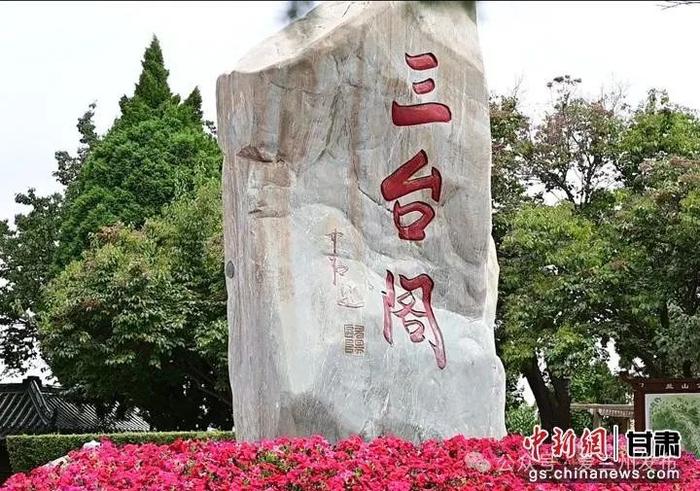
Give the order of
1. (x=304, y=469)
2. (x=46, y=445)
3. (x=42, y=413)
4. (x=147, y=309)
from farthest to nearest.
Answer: (x=42, y=413) < (x=147, y=309) < (x=46, y=445) < (x=304, y=469)

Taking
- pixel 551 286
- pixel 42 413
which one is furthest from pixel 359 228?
pixel 42 413

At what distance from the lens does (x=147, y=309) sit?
1612cm

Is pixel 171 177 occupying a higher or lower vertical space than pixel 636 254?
higher

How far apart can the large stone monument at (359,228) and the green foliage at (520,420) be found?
1236 cm

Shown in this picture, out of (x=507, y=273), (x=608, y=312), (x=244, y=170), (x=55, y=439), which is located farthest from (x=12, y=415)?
(x=244, y=170)

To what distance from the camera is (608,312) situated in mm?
14148

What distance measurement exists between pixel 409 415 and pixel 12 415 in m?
14.0

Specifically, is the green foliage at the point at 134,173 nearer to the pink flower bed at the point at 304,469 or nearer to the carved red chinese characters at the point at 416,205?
the carved red chinese characters at the point at 416,205

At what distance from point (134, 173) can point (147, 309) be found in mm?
4839

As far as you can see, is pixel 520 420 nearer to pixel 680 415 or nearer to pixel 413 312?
pixel 680 415

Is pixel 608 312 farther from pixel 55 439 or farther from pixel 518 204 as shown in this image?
pixel 55 439

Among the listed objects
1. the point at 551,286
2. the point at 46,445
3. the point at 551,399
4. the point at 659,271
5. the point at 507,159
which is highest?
the point at 507,159

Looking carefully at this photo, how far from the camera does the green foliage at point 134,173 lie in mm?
19953

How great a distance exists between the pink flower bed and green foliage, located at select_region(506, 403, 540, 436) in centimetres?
1381
